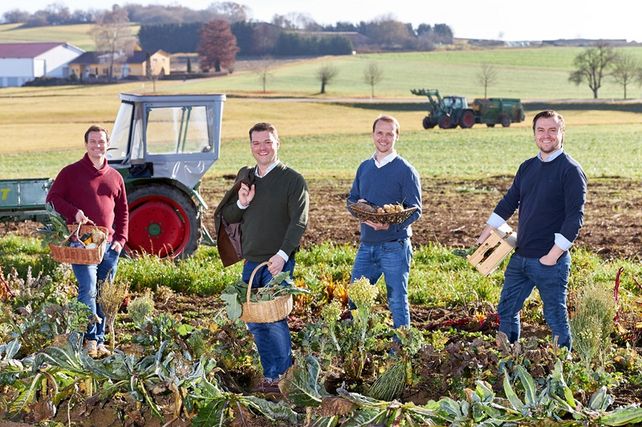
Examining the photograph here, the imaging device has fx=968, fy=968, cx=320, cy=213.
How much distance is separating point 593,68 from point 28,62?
59782mm

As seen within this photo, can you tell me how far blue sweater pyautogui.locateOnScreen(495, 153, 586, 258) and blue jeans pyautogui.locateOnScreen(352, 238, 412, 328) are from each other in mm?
782

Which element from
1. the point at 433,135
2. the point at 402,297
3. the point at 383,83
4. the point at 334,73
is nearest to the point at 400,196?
the point at 402,297

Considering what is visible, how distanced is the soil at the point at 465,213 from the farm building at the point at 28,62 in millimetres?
89156

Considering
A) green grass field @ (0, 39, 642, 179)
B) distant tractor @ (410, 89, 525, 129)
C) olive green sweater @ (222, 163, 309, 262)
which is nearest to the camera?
olive green sweater @ (222, 163, 309, 262)

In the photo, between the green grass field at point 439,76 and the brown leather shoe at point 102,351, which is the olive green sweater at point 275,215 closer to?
the brown leather shoe at point 102,351

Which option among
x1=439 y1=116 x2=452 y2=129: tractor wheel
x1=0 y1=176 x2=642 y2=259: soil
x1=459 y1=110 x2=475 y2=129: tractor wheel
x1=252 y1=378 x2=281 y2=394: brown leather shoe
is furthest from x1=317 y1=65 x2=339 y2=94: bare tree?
x1=252 y1=378 x2=281 y2=394: brown leather shoe

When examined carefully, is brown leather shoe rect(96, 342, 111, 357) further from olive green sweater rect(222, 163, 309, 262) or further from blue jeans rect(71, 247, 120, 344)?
olive green sweater rect(222, 163, 309, 262)

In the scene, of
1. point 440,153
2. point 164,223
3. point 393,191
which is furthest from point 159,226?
point 440,153

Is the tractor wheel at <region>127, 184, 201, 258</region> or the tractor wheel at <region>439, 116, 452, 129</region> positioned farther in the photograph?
the tractor wheel at <region>439, 116, 452, 129</region>

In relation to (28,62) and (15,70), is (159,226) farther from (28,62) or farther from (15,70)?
(15,70)

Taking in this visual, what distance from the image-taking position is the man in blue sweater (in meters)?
6.31

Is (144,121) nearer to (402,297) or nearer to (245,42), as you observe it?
(402,297)

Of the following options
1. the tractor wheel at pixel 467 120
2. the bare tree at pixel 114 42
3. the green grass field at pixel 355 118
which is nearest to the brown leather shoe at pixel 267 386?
the green grass field at pixel 355 118

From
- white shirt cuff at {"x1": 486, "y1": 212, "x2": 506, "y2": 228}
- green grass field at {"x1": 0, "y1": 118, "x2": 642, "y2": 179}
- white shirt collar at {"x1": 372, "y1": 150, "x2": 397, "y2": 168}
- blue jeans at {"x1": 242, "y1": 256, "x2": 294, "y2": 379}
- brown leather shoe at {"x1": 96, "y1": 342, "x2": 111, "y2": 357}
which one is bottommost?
green grass field at {"x1": 0, "y1": 118, "x2": 642, "y2": 179}
